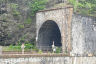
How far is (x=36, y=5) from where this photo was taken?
25656mm

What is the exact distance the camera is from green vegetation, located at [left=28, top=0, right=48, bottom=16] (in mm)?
25500

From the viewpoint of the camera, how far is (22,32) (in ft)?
Answer: 83.3

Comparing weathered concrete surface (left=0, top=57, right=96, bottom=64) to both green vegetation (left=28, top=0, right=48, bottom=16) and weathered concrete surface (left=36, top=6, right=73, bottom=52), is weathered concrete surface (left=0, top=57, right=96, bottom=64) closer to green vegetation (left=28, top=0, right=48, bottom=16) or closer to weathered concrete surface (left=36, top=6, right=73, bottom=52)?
weathered concrete surface (left=36, top=6, right=73, bottom=52)

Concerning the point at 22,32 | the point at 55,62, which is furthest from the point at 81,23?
the point at 22,32

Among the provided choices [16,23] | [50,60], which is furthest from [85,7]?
[16,23]

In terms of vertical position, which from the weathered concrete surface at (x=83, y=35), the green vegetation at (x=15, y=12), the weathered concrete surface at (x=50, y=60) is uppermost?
the green vegetation at (x=15, y=12)

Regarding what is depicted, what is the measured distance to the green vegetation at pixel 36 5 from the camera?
2550cm

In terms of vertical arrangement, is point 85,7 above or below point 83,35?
above

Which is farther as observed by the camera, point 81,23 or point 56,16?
point 56,16

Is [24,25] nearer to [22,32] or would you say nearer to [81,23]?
[22,32]

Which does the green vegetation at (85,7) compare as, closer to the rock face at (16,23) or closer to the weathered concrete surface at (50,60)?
the rock face at (16,23)

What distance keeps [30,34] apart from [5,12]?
482 cm

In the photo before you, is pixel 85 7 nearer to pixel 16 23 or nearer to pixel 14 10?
pixel 16 23

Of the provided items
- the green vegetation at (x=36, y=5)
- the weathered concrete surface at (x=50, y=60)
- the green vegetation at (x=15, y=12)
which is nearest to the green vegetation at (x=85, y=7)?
the green vegetation at (x=36, y=5)
